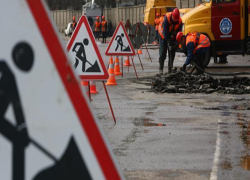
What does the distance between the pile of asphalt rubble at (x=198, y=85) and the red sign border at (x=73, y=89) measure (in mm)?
13612

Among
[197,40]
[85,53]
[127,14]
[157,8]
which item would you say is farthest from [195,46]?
[127,14]

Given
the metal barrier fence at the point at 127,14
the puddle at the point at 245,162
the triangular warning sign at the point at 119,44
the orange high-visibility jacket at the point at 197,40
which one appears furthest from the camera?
the metal barrier fence at the point at 127,14

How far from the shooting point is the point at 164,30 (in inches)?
814

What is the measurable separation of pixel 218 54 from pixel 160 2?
25.7 m

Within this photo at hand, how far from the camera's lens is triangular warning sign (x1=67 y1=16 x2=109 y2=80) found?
1092 centimetres

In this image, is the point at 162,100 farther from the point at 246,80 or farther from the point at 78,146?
the point at 78,146

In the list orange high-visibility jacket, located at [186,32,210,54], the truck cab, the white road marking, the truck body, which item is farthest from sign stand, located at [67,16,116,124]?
the truck body

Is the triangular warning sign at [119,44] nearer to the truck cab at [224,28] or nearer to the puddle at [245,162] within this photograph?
the truck cab at [224,28]

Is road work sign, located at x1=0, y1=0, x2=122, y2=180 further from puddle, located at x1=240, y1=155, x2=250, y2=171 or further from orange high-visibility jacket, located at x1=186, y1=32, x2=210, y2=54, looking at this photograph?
orange high-visibility jacket, located at x1=186, y1=32, x2=210, y2=54

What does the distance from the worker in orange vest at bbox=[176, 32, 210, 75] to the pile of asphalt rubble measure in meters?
1.83

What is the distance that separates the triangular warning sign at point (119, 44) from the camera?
1884 cm

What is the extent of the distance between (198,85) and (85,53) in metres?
6.70

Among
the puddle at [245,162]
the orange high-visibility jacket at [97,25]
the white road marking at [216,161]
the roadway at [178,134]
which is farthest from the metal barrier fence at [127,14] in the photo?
the puddle at [245,162]

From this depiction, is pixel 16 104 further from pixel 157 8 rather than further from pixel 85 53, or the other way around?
pixel 157 8
